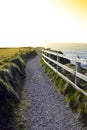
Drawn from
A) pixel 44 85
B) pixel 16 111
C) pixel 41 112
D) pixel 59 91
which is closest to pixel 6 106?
pixel 16 111

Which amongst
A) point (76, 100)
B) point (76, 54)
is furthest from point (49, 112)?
point (76, 54)

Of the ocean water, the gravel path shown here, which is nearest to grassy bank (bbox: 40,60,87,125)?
the gravel path

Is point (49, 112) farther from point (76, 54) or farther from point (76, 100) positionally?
point (76, 54)

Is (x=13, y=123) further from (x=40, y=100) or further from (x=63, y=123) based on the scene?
(x=40, y=100)

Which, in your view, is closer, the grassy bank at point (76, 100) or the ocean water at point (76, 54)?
the grassy bank at point (76, 100)

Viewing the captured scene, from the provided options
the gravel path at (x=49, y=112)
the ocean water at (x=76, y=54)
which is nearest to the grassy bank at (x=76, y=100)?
the gravel path at (x=49, y=112)

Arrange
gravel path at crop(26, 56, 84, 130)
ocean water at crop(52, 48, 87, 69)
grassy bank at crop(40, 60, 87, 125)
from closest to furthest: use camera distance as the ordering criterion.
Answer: gravel path at crop(26, 56, 84, 130)
grassy bank at crop(40, 60, 87, 125)
ocean water at crop(52, 48, 87, 69)

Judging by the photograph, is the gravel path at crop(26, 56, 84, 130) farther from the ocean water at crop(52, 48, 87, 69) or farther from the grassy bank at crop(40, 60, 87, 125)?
the ocean water at crop(52, 48, 87, 69)

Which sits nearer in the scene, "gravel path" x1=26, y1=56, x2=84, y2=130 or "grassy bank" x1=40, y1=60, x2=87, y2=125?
"gravel path" x1=26, y1=56, x2=84, y2=130

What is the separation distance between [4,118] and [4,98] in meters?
1.25

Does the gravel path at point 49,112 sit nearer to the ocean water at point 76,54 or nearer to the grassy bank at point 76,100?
the grassy bank at point 76,100

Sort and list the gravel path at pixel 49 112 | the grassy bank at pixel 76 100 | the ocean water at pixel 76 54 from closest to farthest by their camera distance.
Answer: the gravel path at pixel 49 112 < the grassy bank at pixel 76 100 < the ocean water at pixel 76 54

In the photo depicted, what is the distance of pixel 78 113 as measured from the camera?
861cm

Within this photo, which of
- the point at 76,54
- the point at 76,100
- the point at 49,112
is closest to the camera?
the point at 49,112
